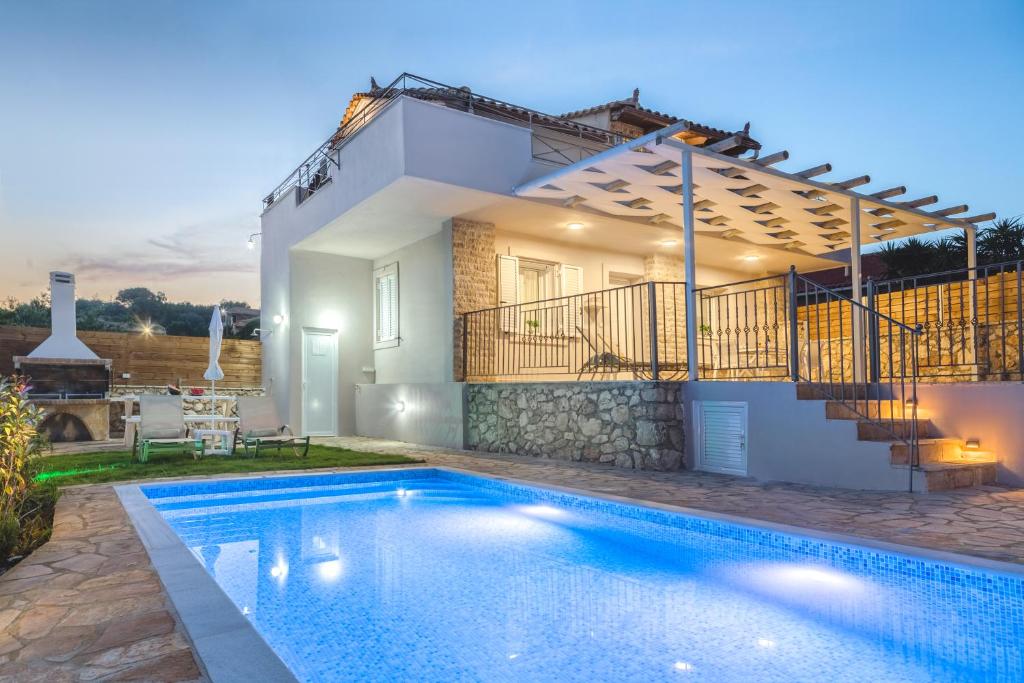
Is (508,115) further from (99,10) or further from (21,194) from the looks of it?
(21,194)

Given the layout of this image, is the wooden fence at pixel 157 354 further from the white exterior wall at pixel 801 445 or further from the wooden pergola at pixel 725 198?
the white exterior wall at pixel 801 445

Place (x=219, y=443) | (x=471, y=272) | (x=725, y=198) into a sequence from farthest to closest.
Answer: (x=471, y=272)
(x=219, y=443)
(x=725, y=198)

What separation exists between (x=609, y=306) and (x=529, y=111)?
408 cm

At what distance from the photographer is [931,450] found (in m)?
6.36

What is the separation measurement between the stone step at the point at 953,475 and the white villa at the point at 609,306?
32 mm

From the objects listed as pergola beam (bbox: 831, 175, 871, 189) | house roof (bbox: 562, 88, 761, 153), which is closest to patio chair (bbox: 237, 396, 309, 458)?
pergola beam (bbox: 831, 175, 871, 189)

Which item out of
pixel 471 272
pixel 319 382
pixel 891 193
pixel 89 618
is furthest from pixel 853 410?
pixel 319 382

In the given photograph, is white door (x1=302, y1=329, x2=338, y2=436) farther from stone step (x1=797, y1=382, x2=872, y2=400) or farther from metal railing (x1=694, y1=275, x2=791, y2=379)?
stone step (x1=797, y1=382, x2=872, y2=400)

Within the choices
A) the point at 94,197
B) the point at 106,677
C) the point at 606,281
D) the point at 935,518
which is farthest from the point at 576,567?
the point at 94,197

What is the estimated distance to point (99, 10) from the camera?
14398 millimetres

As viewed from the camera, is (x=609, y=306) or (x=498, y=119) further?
(x=498, y=119)

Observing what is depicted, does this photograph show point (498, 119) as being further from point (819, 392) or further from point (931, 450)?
point (931, 450)

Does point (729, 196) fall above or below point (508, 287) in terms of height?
above

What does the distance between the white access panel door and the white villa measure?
23mm
